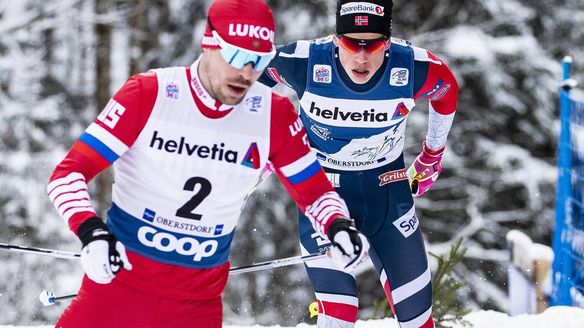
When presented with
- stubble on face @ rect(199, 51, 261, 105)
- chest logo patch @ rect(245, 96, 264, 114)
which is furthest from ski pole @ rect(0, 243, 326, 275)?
stubble on face @ rect(199, 51, 261, 105)

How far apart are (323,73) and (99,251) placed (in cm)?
200

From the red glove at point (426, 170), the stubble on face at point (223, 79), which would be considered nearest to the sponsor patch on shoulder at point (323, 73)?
the red glove at point (426, 170)

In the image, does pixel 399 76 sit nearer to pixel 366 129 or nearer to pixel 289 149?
pixel 366 129

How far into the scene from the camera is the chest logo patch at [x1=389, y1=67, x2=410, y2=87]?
504 centimetres

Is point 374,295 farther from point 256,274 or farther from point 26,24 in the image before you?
point 26,24

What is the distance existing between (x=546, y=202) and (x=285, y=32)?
5.36 meters

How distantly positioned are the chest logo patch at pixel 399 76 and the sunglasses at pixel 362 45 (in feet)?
0.52

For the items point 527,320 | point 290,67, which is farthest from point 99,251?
point 527,320

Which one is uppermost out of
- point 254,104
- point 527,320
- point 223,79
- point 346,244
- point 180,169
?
point 223,79

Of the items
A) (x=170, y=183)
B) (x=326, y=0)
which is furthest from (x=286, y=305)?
(x=170, y=183)

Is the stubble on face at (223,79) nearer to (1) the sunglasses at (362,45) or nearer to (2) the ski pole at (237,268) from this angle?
(2) the ski pole at (237,268)

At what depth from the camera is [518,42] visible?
55.7 ft

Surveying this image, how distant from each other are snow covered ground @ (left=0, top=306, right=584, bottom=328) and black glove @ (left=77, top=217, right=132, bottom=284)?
3633 millimetres

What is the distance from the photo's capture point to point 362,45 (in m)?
4.92
